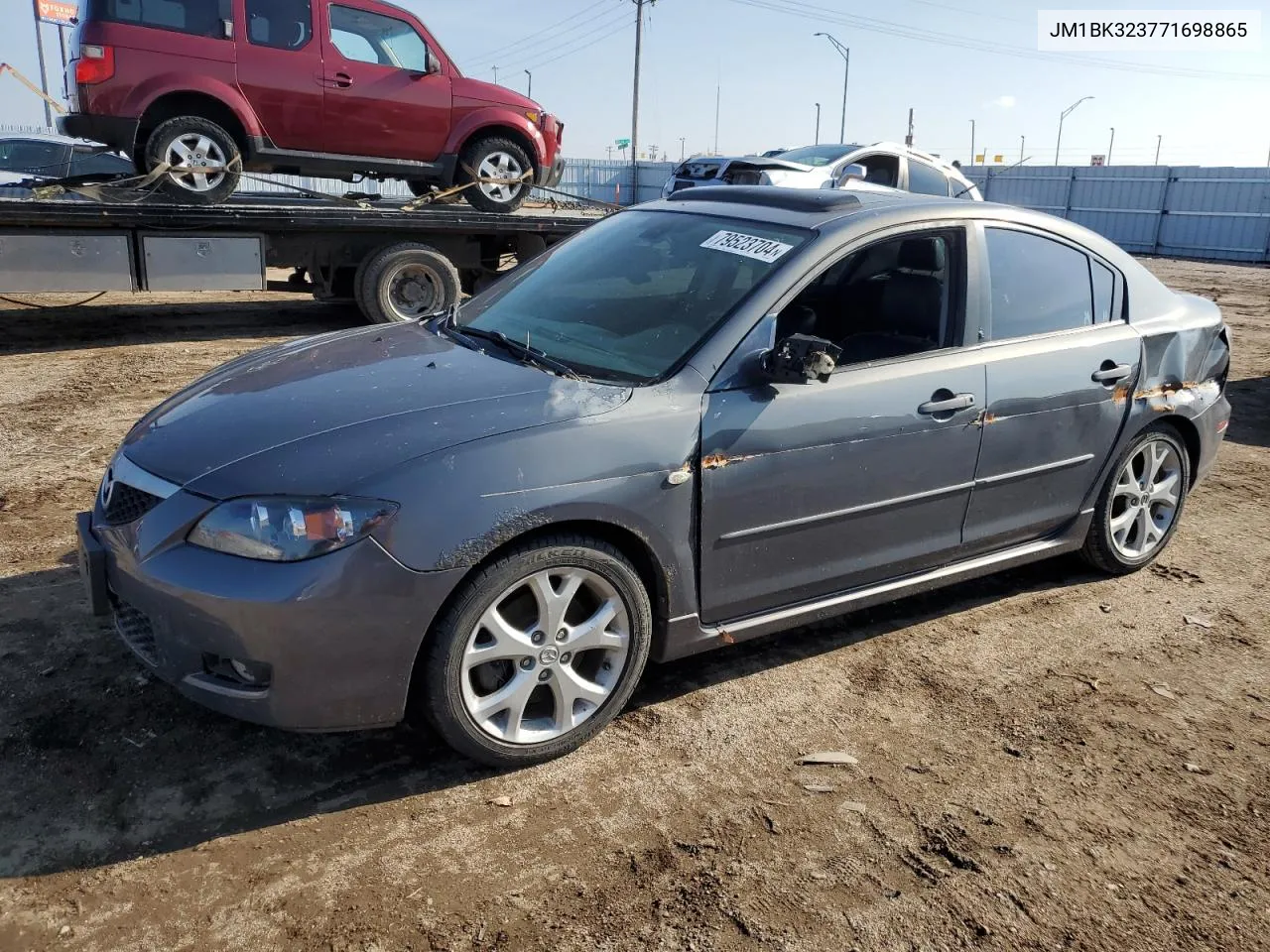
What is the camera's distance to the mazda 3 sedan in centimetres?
263

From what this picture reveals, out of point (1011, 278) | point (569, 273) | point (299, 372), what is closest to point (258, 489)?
point (299, 372)

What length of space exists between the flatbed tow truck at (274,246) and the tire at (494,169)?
0.27 meters

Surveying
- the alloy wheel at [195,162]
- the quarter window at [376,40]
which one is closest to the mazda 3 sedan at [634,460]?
the alloy wheel at [195,162]

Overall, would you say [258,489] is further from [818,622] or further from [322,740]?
[818,622]

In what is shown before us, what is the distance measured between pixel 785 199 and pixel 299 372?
1.90 m

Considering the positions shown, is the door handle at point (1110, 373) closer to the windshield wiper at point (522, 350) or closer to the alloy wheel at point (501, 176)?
the windshield wiper at point (522, 350)

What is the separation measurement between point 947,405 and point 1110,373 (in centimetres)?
100

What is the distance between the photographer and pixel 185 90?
8328 mm

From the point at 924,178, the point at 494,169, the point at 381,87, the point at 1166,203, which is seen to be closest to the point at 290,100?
the point at 381,87

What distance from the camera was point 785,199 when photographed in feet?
12.5

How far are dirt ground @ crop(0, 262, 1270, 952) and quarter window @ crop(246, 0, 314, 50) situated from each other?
238 inches

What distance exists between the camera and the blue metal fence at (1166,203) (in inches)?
925

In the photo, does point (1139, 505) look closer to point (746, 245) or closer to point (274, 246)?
point (746, 245)

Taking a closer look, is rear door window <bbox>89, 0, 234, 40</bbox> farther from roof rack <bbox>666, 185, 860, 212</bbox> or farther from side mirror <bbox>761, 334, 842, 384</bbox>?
side mirror <bbox>761, 334, 842, 384</bbox>
